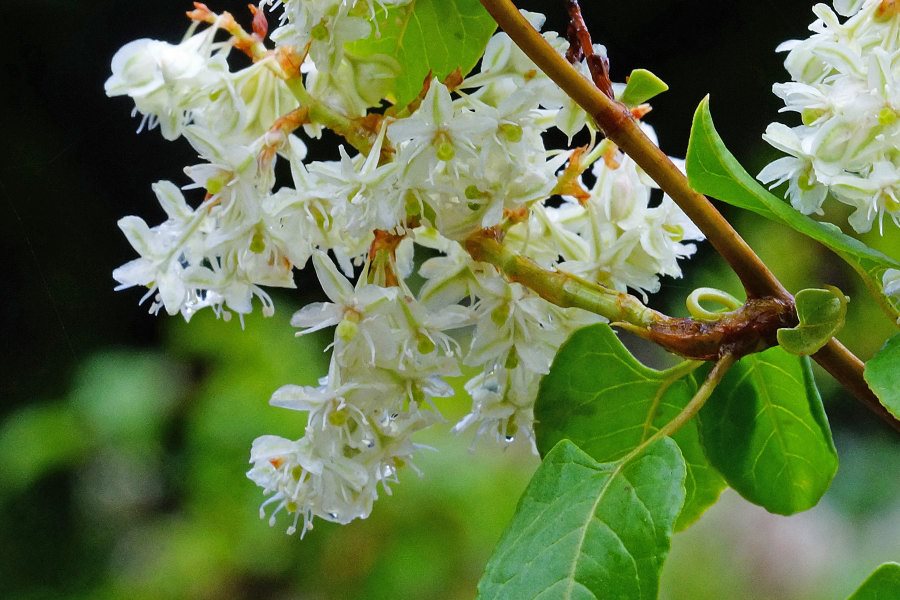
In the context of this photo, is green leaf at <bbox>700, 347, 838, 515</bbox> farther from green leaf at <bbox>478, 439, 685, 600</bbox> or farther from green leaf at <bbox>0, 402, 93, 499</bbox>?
green leaf at <bbox>0, 402, 93, 499</bbox>

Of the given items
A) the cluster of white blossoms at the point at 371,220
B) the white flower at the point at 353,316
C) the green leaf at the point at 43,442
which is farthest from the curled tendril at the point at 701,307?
the green leaf at the point at 43,442

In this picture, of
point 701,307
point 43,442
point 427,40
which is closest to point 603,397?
point 701,307

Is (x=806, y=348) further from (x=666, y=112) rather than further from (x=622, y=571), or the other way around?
(x=666, y=112)

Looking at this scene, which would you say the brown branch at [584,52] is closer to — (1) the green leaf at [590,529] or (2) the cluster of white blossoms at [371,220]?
(2) the cluster of white blossoms at [371,220]

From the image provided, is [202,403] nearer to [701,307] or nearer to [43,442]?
[43,442]

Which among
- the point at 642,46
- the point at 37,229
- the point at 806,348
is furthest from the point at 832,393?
the point at 806,348
